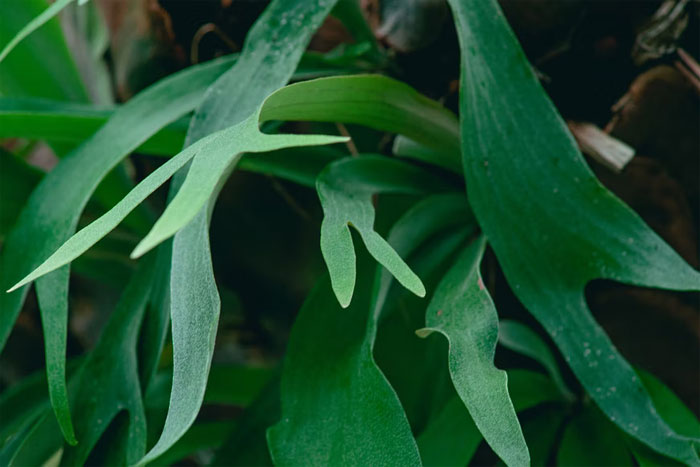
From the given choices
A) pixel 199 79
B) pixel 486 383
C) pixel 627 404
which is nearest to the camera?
pixel 486 383

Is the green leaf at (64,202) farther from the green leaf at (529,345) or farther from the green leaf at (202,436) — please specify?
the green leaf at (529,345)

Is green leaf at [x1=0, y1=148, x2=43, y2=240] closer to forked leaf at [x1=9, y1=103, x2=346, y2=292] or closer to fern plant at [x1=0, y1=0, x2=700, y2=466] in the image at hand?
fern plant at [x1=0, y1=0, x2=700, y2=466]

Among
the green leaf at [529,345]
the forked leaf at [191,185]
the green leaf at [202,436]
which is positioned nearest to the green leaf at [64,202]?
the forked leaf at [191,185]

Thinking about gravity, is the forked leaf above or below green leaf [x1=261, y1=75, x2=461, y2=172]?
above

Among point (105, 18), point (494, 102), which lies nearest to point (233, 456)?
point (494, 102)

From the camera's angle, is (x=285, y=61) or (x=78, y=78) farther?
(x=78, y=78)

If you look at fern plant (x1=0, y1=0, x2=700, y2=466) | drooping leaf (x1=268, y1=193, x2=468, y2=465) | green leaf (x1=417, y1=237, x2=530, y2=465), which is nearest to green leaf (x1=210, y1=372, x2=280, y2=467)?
fern plant (x1=0, y1=0, x2=700, y2=466)

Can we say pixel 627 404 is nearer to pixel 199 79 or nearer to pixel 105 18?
pixel 199 79
